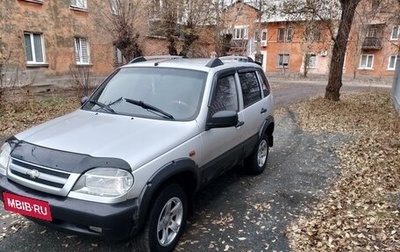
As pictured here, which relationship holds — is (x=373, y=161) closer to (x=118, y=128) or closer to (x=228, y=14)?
(x=118, y=128)

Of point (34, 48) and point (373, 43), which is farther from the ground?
point (373, 43)

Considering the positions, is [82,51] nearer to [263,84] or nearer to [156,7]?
[156,7]

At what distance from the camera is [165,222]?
3.03m

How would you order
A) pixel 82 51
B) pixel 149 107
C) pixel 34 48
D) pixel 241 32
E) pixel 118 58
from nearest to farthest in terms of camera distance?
pixel 149 107 → pixel 34 48 → pixel 82 51 → pixel 118 58 → pixel 241 32

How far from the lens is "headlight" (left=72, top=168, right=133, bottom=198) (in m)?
2.47

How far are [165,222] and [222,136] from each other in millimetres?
1242

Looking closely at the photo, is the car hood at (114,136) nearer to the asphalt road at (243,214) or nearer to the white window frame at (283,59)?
the asphalt road at (243,214)

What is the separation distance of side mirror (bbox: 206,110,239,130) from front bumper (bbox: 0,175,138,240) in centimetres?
127

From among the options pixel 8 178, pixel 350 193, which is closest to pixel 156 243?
pixel 8 178

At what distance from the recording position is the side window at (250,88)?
4488 millimetres

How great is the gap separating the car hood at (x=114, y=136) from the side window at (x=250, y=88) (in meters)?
1.48

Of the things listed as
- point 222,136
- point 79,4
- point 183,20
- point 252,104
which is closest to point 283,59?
point 183,20

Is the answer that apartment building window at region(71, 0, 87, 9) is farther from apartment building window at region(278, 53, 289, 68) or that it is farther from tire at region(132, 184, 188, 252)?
apartment building window at region(278, 53, 289, 68)

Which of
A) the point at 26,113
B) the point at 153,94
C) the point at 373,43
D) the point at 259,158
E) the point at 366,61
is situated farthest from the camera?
the point at 366,61
